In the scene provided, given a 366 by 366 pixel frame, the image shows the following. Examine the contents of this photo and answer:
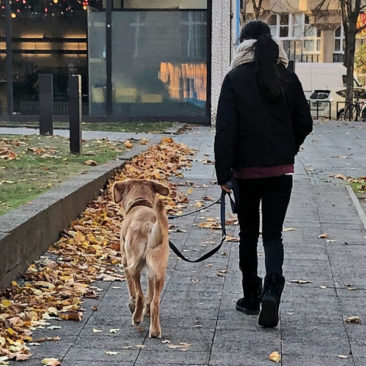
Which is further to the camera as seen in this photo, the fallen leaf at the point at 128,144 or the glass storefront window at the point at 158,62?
the glass storefront window at the point at 158,62

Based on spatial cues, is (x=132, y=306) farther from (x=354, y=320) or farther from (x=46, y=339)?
(x=354, y=320)

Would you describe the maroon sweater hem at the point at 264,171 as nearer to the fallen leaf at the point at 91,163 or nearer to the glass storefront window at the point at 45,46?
the fallen leaf at the point at 91,163

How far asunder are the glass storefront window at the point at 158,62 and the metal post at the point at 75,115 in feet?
29.4

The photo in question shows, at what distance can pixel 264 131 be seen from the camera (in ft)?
18.9

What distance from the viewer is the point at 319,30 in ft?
206

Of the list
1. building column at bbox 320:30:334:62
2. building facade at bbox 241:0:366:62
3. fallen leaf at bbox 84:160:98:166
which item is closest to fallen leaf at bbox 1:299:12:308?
fallen leaf at bbox 84:160:98:166

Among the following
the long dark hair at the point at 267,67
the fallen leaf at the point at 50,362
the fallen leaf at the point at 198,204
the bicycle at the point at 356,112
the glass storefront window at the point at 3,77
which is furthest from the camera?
the bicycle at the point at 356,112

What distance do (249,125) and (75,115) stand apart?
817 cm

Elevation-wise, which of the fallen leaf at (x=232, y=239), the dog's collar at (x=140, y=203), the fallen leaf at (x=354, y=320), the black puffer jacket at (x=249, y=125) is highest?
the black puffer jacket at (x=249, y=125)

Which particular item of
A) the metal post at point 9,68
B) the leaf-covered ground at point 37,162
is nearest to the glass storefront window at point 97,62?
the metal post at point 9,68

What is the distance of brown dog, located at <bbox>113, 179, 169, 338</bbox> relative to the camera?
5348 mm

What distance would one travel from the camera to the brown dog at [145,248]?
5348 mm

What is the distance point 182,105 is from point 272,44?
1711 cm

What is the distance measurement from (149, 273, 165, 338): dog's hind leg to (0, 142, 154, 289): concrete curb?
4.29ft
